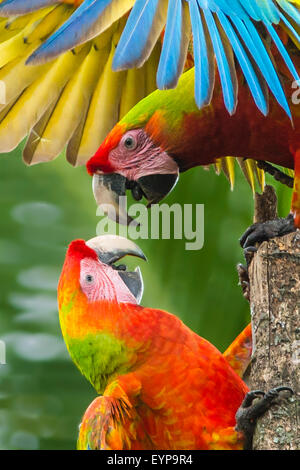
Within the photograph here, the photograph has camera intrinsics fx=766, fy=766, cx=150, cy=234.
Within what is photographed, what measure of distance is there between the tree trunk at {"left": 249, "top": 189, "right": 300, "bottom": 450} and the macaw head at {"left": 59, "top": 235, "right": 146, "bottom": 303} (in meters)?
0.36

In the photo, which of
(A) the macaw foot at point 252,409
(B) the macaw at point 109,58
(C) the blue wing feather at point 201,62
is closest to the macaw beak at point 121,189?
(B) the macaw at point 109,58

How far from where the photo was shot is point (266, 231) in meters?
1.57

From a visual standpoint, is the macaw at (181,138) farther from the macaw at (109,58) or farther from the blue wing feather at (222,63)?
the blue wing feather at (222,63)

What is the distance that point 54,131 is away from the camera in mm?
2137

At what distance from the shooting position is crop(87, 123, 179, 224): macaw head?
1.75m

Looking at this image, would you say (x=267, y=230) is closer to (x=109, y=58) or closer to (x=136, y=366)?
(x=136, y=366)

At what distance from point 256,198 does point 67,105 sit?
0.71 metres

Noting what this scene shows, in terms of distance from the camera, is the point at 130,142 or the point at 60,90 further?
the point at 60,90

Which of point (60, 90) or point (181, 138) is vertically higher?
point (60, 90)

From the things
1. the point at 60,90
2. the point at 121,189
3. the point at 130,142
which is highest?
the point at 60,90

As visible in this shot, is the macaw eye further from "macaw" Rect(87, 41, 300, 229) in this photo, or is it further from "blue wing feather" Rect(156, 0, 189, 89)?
"blue wing feather" Rect(156, 0, 189, 89)

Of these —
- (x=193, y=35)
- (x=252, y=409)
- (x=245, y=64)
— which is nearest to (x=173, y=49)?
(x=193, y=35)

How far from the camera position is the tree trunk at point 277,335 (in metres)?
1.34
